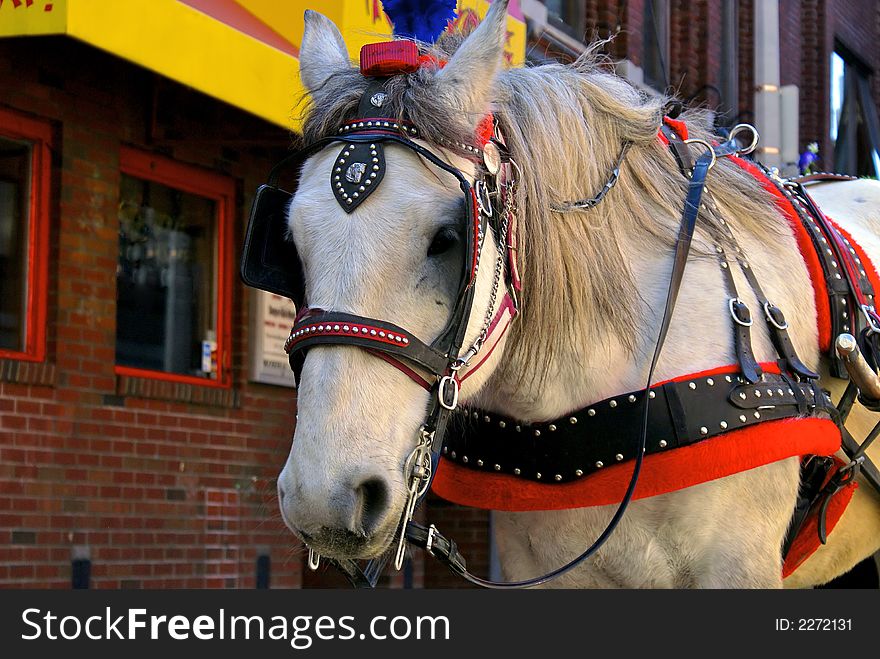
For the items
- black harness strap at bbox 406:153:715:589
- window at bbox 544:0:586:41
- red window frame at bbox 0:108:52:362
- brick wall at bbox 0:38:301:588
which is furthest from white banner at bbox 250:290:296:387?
black harness strap at bbox 406:153:715:589

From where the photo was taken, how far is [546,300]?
3.20 meters

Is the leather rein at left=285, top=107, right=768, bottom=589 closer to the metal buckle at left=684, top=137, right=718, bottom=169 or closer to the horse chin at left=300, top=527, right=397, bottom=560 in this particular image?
the horse chin at left=300, top=527, right=397, bottom=560

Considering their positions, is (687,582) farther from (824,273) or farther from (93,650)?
(93,650)

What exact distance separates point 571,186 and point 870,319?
978 millimetres

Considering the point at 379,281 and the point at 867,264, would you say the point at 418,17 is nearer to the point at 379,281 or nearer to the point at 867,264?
the point at 379,281

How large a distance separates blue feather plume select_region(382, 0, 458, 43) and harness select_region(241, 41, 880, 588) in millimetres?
452

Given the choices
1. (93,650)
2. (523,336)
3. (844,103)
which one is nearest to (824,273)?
(523,336)

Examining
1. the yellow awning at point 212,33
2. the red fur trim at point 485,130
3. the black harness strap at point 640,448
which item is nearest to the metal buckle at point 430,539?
the black harness strap at point 640,448

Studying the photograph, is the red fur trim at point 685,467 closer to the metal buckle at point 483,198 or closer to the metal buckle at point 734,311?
the metal buckle at point 734,311

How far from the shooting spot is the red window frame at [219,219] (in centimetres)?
755

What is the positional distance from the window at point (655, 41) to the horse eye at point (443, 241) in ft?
32.6

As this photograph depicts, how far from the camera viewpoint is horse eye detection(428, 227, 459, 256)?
9.23ft

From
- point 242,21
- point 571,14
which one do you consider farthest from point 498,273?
point 571,14

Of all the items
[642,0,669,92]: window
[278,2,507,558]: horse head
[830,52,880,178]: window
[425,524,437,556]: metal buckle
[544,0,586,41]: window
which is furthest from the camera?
[830,52,880,178]: window
